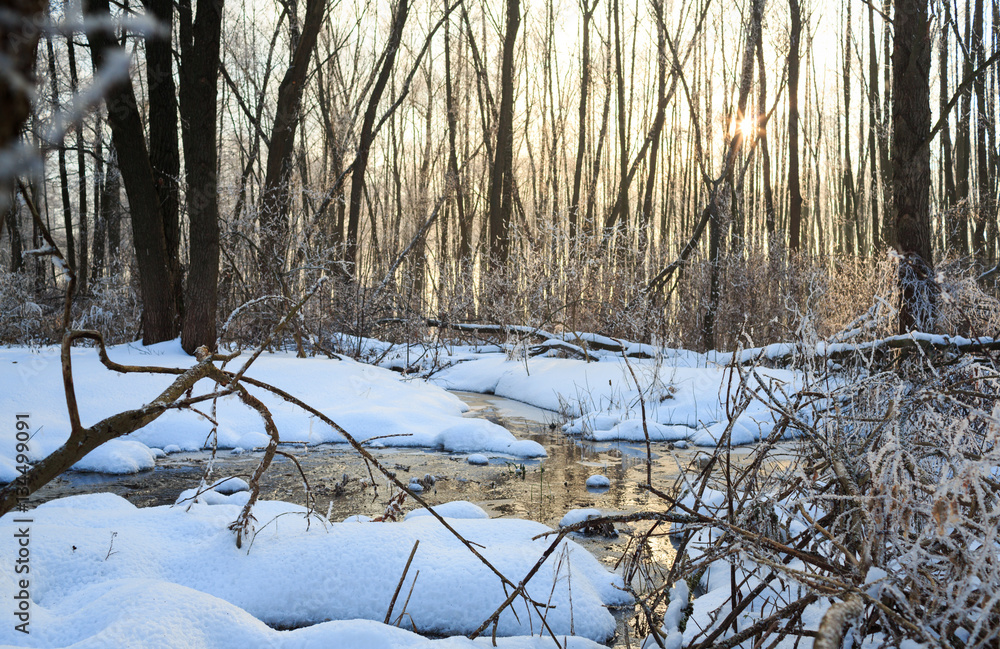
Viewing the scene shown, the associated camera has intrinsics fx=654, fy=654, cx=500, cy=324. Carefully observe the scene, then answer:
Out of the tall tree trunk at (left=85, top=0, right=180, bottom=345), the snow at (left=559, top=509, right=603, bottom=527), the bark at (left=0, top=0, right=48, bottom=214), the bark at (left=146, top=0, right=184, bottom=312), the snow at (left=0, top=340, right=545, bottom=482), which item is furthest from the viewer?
the bark at (left=146, top=0, right=184, bottom=312)

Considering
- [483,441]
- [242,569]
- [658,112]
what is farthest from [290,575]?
[658,112]

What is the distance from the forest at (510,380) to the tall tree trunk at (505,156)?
65mm

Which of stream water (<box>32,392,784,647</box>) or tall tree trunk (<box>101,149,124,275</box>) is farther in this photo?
tall tree trunk (<box>101,149,124,275</box>)

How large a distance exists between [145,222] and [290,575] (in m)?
5.33

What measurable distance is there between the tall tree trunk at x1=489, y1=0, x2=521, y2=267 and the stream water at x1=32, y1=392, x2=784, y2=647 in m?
7.18

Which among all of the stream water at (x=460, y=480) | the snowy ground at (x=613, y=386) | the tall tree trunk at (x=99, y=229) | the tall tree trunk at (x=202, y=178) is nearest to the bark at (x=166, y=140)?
the tall tree trunk at (x=202, y=178)

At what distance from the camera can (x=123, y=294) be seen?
10.2 m

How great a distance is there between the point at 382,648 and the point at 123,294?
10364mm

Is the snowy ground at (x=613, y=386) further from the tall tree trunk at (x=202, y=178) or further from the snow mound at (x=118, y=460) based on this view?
the snow mound at (x=118, y=460)

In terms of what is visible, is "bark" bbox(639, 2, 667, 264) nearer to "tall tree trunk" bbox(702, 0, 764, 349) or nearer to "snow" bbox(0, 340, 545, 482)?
"tall tree trunk" bbox(702, 0, 764, 349)

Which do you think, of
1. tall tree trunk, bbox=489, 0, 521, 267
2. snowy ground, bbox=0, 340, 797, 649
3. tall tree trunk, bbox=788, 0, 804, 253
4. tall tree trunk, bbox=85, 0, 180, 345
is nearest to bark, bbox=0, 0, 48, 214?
snowy ground, bbox=0, 340, 797, 649

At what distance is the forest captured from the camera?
1201mm

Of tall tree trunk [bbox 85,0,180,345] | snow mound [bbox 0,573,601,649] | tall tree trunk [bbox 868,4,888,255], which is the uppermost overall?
tall tree trunk [bbox 868,4,888,255]

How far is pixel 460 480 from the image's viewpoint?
4109 millimetres
